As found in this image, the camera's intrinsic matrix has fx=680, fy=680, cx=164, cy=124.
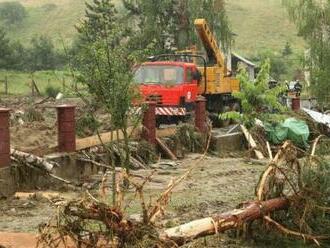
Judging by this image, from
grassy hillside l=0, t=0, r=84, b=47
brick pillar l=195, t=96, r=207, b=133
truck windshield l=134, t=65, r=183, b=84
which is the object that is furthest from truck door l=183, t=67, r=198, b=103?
grassy hillside l=0, t=0, r=84, b=47

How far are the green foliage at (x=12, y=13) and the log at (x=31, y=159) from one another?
90246 millimetres

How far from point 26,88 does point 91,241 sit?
42685 millimetres

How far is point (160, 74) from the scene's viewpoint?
886 inches

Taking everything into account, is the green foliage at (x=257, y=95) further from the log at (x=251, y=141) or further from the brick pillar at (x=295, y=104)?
the brick pillar at (x=295, y=104)

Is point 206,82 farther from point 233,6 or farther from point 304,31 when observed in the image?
point 233,6

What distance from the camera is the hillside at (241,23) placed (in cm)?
8504

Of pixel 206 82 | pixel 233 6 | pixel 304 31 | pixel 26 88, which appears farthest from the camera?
pixel 233 6

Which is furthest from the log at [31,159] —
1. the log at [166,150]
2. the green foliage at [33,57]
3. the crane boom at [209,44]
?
the green foliage at [33,57]

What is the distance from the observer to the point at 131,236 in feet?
22.8

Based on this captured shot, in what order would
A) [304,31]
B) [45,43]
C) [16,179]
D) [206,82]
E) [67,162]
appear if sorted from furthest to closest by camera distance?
1. [45,43]
2. [304,31]
3. [206,82]
4. [67,162]
5. [16,179]

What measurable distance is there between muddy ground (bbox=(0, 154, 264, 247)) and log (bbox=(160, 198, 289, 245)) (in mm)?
653

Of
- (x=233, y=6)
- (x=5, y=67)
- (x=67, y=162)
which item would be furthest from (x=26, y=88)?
(x=233, y=6)

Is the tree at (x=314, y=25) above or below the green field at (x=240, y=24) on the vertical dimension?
below

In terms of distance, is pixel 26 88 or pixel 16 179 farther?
pixel 26 88
